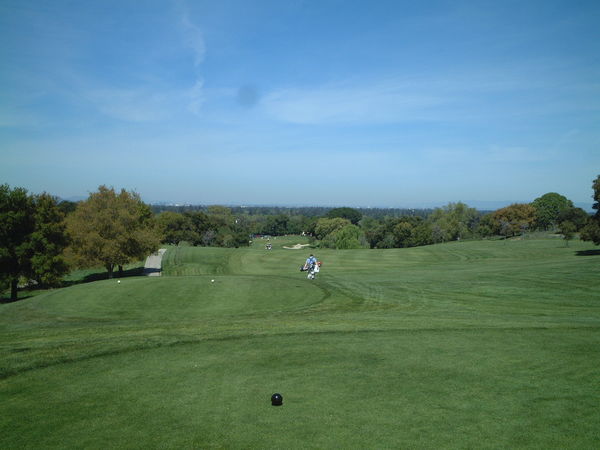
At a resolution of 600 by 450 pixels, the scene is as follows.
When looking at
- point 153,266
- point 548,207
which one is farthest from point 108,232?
point 548,207

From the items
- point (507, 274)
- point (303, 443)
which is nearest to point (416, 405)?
point (303, 443)

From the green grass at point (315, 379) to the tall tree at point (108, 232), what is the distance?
28889mm

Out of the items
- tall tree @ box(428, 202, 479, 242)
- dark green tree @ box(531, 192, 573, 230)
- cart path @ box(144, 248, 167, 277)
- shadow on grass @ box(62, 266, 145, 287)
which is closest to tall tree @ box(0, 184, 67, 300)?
shadow on grass @ box(62, 266, 145, 287)

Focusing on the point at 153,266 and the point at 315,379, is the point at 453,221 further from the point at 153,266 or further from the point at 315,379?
the point at 315,379

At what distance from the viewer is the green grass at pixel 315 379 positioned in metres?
8.98

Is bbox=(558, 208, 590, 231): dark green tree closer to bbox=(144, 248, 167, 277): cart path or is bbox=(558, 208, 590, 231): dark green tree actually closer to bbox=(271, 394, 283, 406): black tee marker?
bbox=(144, 248, 167, 277): cart path

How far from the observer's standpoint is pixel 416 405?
10.2m

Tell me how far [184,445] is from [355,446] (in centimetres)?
341

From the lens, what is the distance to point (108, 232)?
55938mm

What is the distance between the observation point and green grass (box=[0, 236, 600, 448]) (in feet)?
29.5

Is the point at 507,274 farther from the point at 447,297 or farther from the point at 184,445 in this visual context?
the point at 184,445

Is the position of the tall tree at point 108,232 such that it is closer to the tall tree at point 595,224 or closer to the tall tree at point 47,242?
the tall tree at point 47,242

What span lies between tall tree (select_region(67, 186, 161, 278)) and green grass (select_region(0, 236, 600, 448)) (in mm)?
28889

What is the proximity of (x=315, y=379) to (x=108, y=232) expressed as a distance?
50.8 meters
